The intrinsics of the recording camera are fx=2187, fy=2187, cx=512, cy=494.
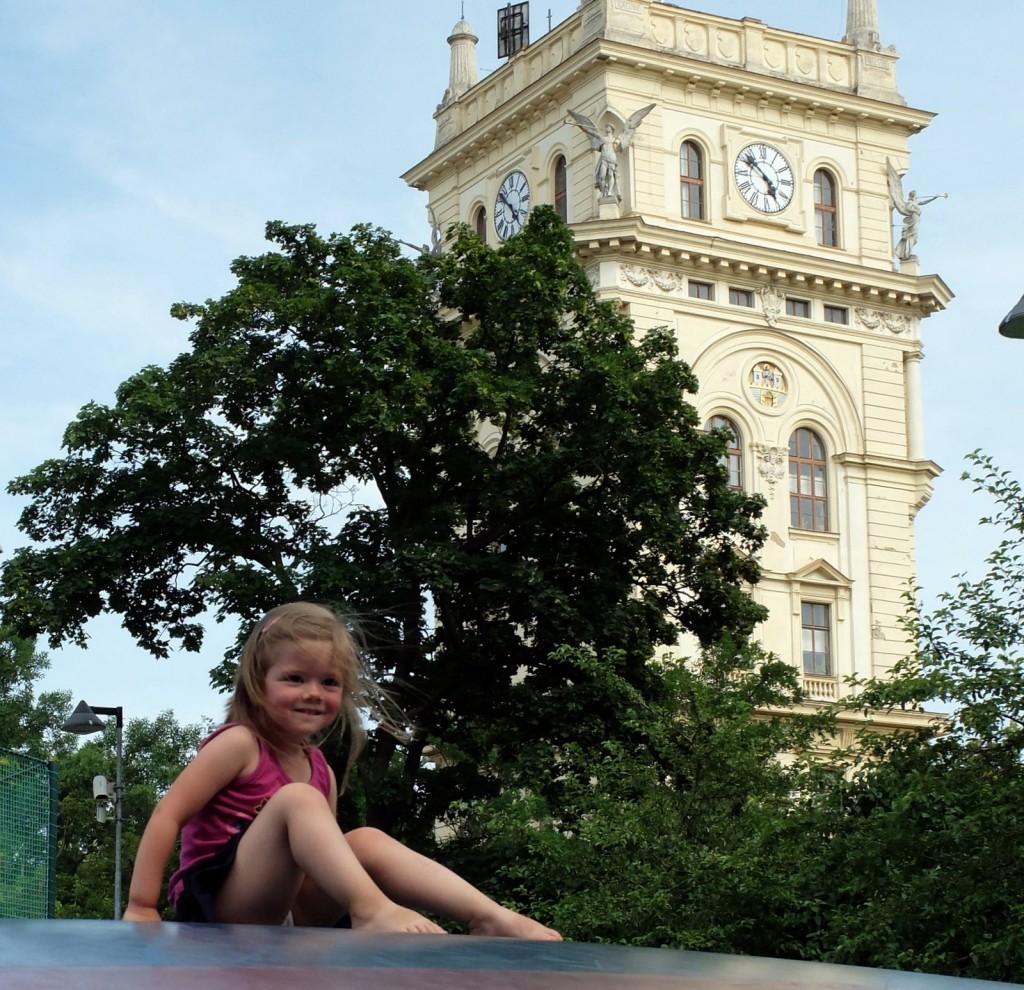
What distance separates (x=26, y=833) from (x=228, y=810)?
1214cm

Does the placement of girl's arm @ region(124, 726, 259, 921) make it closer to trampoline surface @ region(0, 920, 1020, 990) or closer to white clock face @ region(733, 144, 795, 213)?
trampoline surface @ region(0, 920, 1020, 990)

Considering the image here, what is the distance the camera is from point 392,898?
16.1 feet

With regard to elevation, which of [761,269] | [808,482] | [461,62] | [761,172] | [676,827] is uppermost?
[461,62]

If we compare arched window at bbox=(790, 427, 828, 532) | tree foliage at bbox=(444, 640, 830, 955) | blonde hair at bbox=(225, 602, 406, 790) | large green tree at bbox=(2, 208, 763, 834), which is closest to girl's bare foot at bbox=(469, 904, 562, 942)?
blonde hair at bbox=(225, 602, 406, 790)

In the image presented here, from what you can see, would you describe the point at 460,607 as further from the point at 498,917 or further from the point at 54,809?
the point at 498,917

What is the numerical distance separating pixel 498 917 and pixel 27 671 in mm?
65974

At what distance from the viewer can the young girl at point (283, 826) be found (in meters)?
4.61

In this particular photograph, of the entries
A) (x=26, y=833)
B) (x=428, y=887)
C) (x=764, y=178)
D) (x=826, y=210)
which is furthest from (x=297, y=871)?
(x=826, y=210)

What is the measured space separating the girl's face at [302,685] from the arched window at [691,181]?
53.4 meters

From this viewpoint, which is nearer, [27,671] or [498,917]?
[498,917]

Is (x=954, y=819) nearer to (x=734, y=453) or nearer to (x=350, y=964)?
(x=350, y=964)

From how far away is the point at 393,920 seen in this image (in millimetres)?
4328

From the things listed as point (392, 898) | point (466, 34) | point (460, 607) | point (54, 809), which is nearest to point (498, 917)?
point (392, 898)

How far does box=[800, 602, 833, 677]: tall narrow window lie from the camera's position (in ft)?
185
